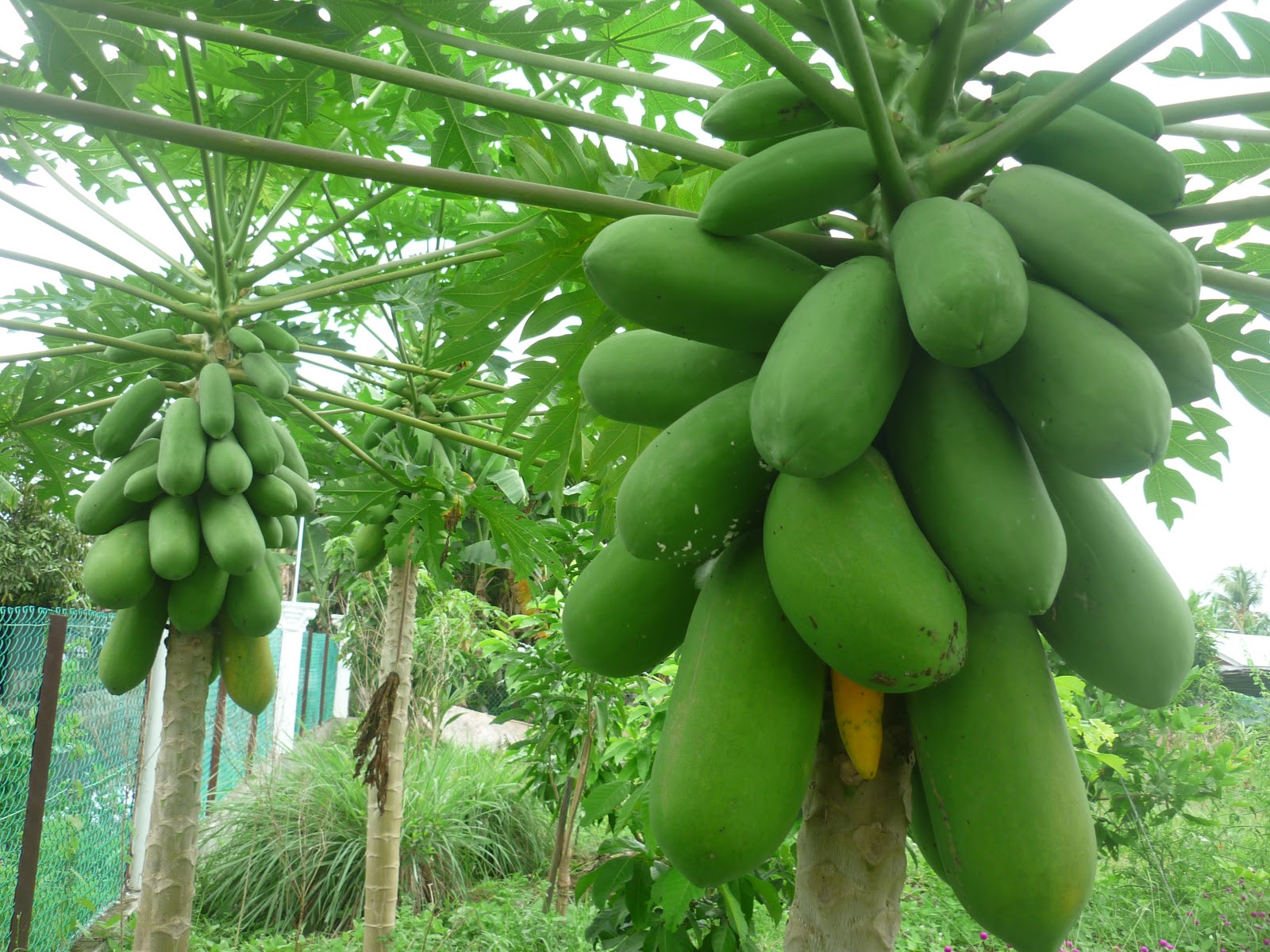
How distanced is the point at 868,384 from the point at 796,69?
0.41 metres

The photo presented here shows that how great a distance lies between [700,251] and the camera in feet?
3.19

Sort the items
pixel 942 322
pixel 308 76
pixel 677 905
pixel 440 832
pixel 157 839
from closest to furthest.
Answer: pixel 942 322
pixel 308 76
pixel 157 839
pixel 677 905
pixel 440 832

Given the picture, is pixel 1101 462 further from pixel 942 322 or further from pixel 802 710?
pixel 802 710

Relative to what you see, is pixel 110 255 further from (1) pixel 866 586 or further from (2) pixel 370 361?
(1) pixel 866 586

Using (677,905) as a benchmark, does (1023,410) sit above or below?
above

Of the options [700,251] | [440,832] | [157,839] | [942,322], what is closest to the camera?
[942,322]

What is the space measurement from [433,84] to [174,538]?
4.83 feet

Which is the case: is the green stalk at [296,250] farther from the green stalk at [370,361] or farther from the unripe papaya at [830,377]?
the unripe papaya at [830,377]

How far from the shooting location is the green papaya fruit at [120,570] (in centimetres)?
230

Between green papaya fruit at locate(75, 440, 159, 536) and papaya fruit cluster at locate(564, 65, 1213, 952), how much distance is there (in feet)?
6.25

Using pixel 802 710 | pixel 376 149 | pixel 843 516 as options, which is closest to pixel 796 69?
pixel 843 516

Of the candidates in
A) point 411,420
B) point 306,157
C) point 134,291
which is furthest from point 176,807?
point 306,157

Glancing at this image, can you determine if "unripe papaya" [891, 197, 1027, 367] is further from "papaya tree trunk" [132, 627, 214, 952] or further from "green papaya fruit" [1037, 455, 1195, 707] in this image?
"papaya tree trunk" [132, 627, 214, 952]

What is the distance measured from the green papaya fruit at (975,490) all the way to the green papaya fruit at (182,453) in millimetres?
1998
